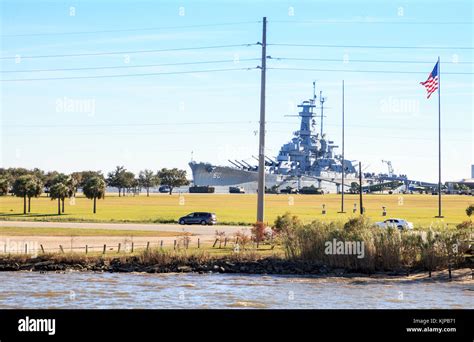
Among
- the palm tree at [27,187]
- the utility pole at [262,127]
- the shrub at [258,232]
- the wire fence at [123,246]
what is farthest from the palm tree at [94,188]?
the shrub at [258,232]

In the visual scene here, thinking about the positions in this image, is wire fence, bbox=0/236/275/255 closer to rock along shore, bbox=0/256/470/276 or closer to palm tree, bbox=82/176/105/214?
rock along shore, bbox=0/256/470/276

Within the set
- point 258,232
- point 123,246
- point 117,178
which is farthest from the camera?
point 117,178

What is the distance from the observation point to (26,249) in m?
41.6

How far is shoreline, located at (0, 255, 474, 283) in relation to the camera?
125 feet

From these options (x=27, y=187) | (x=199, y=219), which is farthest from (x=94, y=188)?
(x=199, y=219)

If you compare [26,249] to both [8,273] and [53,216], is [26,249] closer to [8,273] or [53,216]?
[8,273]

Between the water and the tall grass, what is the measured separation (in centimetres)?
243

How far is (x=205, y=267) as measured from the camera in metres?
39.1

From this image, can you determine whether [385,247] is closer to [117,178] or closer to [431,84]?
[431,84]

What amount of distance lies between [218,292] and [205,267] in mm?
7056

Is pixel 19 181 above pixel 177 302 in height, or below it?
above

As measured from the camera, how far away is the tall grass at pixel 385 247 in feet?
128
